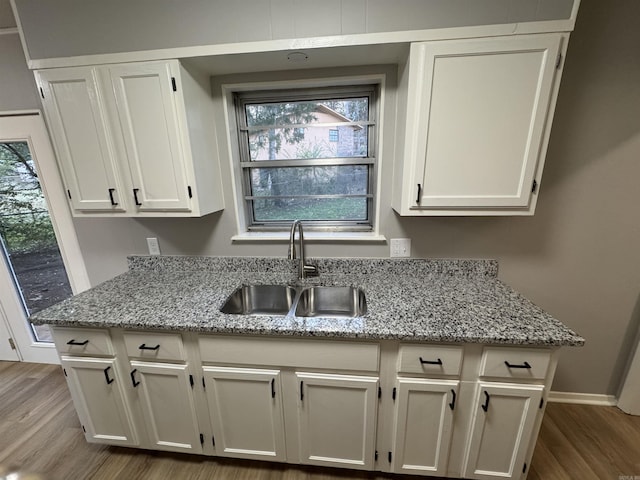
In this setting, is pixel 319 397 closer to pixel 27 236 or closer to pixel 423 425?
pixel 423 425

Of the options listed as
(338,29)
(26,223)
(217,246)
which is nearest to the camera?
(338,29)

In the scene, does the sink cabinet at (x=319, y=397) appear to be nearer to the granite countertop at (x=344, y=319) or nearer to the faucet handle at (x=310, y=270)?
the granite countertop at (x=344, y=319)

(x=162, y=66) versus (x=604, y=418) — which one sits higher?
(x=162, y=66)

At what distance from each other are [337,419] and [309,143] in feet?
5.06

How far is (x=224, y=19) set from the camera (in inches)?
45.6

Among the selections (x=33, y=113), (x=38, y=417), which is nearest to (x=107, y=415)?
(x=38, y=417)

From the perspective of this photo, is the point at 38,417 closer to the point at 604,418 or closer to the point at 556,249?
the point at 556,249

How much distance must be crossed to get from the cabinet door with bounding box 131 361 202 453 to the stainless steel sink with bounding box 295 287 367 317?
2.32 ft

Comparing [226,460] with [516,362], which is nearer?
[516,362]

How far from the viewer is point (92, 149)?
4.35ft

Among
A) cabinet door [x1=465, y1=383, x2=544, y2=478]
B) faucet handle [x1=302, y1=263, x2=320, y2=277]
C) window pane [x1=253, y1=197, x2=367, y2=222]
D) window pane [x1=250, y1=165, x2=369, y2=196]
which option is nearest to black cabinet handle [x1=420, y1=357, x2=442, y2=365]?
cabinet door [x1=465, y1=383, x2=544, y2=478]

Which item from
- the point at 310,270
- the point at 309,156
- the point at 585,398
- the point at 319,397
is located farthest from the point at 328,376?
the point at 585,398

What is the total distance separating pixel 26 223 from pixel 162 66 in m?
1.81

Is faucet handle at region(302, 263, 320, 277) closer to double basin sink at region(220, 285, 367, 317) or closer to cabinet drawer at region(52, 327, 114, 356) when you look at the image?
A: double basin sink at region(220, 285, 367, 317)
